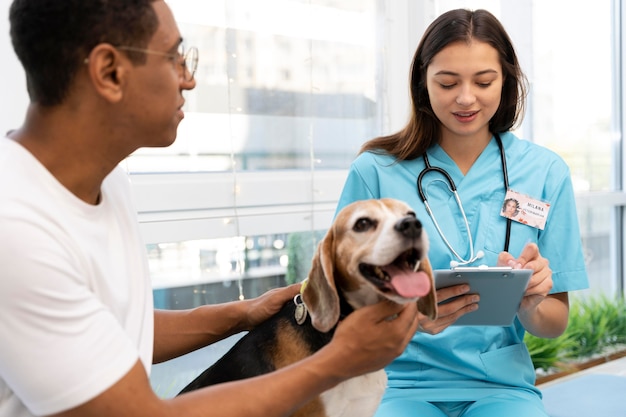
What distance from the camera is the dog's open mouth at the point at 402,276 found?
3.69 ft

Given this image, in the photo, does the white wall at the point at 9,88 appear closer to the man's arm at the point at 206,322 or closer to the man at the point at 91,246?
the man's arm at the point at 206,322

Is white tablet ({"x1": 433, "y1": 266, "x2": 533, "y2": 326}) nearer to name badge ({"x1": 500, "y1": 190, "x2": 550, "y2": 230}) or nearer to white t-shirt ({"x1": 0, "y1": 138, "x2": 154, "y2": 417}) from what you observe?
name badge ({"x1": 500, "y1": 190, "x2": 550, "y2": 230})

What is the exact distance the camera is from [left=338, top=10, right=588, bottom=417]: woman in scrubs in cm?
170

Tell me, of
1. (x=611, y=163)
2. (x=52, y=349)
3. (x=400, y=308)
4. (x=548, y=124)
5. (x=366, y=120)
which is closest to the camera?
(x=52, y=349)

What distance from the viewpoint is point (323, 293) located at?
1234mm

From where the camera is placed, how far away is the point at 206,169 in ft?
8.09

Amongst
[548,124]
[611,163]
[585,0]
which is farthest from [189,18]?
[611,163]

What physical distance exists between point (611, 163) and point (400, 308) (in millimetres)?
3695

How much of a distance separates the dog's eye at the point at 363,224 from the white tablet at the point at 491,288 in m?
0.22

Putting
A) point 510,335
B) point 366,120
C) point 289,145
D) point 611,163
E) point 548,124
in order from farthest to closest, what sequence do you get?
1. point 611,163
2. point 548,124
3. point 366,120
4. point 289,145
5. point 510,335

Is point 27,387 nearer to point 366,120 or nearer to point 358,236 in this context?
point 358,236

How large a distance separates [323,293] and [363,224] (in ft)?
0.50

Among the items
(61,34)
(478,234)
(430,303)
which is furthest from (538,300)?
(61,34)

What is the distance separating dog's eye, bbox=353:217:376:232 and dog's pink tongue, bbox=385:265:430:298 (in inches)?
3.6
